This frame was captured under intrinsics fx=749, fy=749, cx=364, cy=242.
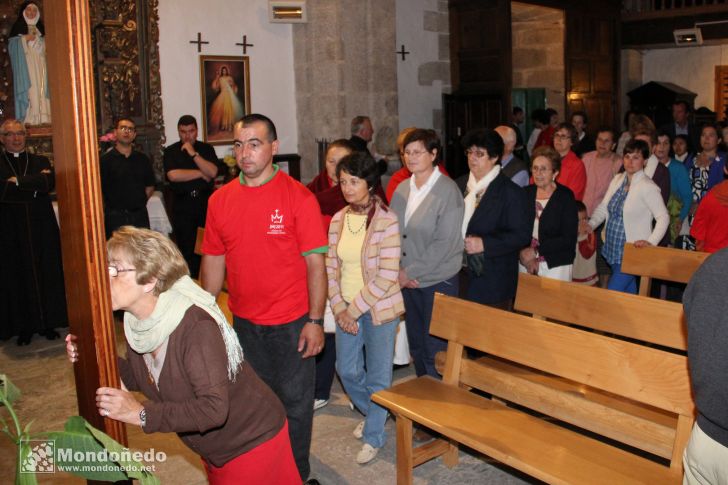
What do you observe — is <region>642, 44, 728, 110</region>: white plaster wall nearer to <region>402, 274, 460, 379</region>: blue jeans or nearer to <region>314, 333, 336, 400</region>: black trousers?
<region>402, 274, 460, 379</region>: blue jeans

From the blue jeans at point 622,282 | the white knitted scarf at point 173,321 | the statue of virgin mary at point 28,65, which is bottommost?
the blue jeans at point 622,282

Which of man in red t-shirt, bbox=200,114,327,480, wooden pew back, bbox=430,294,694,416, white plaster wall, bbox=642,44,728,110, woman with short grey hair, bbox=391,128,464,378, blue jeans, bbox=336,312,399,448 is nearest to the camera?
wooden pew back, bbox=430,294,694,416

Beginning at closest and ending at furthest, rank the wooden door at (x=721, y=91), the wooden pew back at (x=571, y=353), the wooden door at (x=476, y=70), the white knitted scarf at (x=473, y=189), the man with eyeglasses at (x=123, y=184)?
1. the wooden pew back at (x=571, y=353)
2. the white knitted scarf at (x=473, y=189)
3. the man with eyeglasses at (x=123, y=184)
4. the wooden door at (x=476, y=70)
5. the wooden door at (x=721, y=91)

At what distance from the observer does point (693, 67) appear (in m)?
14.8

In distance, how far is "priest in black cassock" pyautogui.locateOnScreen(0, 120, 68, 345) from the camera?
6.32 metres

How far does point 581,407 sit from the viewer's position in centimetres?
336

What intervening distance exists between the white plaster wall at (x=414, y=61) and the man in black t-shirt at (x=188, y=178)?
13.0 ft

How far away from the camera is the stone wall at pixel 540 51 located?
42.3ft

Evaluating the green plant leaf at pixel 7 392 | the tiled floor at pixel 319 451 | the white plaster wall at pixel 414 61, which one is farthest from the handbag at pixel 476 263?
the white plaster wall at pixel 414 61

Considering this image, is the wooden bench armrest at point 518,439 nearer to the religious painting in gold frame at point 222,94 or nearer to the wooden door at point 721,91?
the religious painting in gold frame at point 222,94

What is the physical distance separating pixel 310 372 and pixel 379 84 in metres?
6.86

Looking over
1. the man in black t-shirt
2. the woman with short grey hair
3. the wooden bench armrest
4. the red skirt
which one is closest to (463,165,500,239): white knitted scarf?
the woman with short grey hair

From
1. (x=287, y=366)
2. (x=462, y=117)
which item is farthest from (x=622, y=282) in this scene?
(x=462, y=117)

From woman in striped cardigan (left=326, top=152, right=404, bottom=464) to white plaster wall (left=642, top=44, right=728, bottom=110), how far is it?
42.1ft
